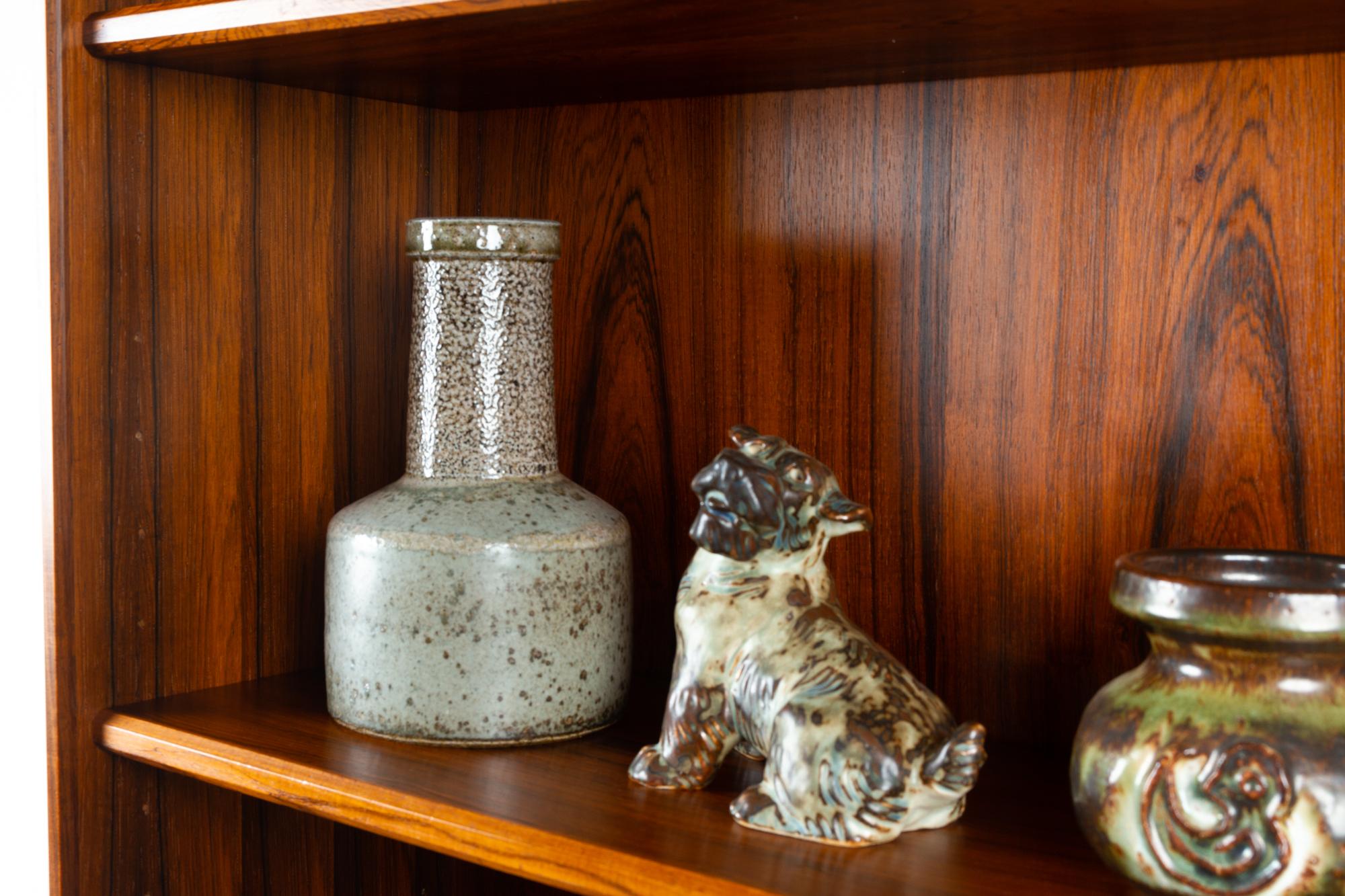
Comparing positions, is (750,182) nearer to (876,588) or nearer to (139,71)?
(876,588)

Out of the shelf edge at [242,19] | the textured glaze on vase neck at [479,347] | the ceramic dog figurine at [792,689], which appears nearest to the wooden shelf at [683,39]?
the shelf edge at [242,19]

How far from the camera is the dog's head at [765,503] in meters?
0.71

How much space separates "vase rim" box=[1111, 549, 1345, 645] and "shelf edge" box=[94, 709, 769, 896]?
207 mm

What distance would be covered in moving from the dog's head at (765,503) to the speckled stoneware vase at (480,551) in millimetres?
132

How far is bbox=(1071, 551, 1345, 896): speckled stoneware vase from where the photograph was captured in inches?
21.5

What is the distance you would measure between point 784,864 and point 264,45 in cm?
53

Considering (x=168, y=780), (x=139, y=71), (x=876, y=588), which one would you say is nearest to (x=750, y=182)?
(x=876, y=588)

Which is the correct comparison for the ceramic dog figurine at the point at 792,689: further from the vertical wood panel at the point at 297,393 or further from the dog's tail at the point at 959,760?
the vertical wood panel at the point at 297,393

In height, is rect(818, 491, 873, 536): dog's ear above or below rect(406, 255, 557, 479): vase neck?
below

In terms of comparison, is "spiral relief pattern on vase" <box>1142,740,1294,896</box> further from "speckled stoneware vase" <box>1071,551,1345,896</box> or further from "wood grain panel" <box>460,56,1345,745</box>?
"wood grain panel" <box>460,56,1345,745</box>

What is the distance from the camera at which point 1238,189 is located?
0.76 meters

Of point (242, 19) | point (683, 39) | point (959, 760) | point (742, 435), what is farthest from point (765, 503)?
point (242, 19)

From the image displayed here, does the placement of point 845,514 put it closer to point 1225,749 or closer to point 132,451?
point 1225,749

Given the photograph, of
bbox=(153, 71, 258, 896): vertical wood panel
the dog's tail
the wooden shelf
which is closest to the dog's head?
the dog's tail
